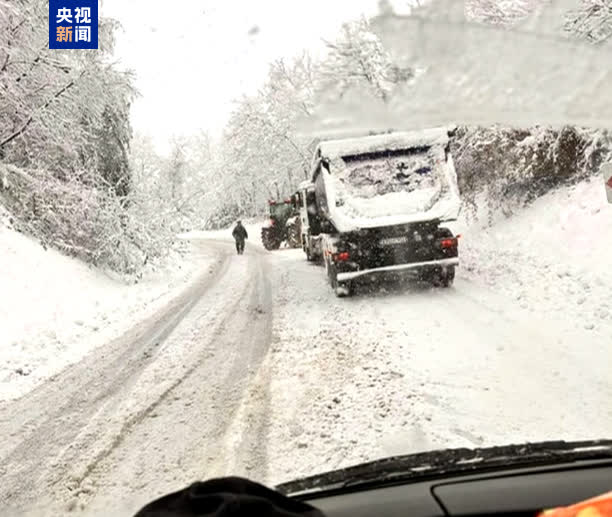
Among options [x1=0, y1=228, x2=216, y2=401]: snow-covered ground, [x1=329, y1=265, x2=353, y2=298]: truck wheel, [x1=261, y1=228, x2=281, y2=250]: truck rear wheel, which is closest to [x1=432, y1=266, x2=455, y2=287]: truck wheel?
[x1=329, y1=265, x2=353, y2=298]: truck wheel

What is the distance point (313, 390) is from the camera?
5504 millimetres

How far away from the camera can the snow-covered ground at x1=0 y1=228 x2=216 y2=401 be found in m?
8.50

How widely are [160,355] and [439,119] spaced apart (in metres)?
7.24

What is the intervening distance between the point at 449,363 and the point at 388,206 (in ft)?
15.5

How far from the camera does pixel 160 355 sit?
305 inches

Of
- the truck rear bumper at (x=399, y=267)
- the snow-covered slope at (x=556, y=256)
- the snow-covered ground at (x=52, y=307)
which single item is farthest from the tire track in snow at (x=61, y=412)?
the snow-covered slope at (x=556, y=256)

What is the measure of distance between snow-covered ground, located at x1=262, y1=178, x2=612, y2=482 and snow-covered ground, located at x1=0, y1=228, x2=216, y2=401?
3318 mm

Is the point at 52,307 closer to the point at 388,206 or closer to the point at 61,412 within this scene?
the point at 61,412

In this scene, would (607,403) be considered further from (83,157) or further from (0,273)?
(83,157)

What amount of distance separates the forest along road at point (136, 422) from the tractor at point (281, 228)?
22248 millimetres

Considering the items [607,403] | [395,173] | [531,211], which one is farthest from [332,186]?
[531,211]

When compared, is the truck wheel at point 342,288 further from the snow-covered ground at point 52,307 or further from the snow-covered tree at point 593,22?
the snow-covered tree at point 593,22

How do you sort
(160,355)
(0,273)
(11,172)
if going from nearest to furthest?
(160,355) < (0,273) < (11,172)

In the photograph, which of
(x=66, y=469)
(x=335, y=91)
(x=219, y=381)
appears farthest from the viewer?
(x=219, y=381)
